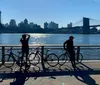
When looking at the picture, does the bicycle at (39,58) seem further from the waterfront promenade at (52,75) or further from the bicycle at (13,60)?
the bicycle at (13,60)

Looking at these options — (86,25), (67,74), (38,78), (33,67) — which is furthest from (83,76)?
(86,25)

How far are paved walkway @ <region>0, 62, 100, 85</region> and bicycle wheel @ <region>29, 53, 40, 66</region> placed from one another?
4.20ft

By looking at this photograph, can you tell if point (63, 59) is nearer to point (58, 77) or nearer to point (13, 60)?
point (13, 60)

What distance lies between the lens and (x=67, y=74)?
392 inches

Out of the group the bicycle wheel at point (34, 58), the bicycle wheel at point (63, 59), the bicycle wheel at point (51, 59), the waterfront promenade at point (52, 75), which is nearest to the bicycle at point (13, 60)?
the waterfront promenade at point (52, 75)

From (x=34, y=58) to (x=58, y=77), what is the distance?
115 inches

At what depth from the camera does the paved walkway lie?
27.8 feet

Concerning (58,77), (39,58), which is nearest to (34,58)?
(39,58)

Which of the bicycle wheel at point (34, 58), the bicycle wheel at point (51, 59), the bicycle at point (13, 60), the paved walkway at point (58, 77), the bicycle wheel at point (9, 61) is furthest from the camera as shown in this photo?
the bicycle wheel at point (51, 59)

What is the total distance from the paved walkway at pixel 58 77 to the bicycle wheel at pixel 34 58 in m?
1.28

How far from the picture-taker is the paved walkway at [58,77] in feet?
27.8

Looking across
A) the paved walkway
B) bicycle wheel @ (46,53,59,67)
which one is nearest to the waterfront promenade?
the paved walkway

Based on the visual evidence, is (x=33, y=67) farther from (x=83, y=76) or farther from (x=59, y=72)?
(x=83, y=76)

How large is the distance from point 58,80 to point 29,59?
316 cm
